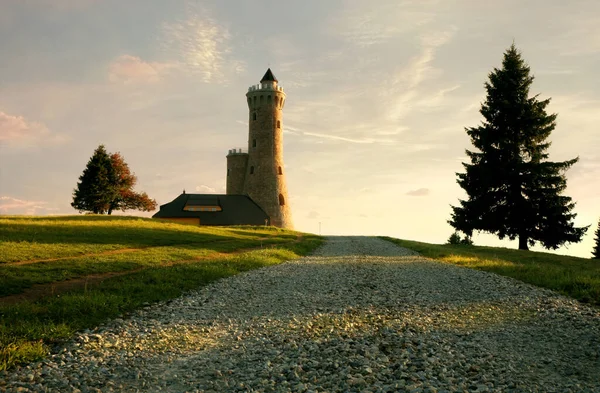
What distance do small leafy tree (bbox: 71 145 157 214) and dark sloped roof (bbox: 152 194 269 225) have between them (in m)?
10.7

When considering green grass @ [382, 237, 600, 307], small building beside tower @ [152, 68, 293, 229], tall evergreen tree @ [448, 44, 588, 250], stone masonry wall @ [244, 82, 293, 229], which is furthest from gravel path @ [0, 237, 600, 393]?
stone masonry wall @ [244, 82, 293, 229]

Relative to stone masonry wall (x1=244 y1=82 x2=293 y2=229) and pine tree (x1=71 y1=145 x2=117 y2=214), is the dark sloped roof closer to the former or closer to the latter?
stone masonry wall (x1=244 y1=82 x2=293 y2=229)

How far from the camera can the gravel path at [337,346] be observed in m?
7.28

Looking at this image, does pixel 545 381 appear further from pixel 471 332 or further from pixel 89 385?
pixel 89 385

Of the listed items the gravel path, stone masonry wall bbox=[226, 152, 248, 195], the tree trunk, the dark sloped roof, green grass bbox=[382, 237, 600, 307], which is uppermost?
stone masonry wall bbox=[226, 152, 248, 195]

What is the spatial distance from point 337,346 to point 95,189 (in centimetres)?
7486

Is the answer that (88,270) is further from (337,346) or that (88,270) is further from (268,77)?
(268,77)

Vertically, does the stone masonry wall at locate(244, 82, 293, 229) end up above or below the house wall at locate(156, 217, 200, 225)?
above

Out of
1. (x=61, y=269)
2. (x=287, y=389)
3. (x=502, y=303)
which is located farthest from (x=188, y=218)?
(x=287, y=389)

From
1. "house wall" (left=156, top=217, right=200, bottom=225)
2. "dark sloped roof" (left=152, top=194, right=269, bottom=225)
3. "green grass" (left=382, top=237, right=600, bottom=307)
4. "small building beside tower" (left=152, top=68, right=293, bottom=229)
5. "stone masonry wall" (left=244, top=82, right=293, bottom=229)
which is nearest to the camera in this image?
"green grass" (left=382, top=237, right=600, bottom=307)

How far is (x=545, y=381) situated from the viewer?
7.50 metres

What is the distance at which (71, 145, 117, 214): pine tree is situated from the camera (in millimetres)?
74581

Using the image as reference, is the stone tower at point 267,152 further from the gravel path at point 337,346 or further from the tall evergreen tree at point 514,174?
the gravel path at point 337,346

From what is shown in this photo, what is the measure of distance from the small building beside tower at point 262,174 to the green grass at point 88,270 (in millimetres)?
32517
